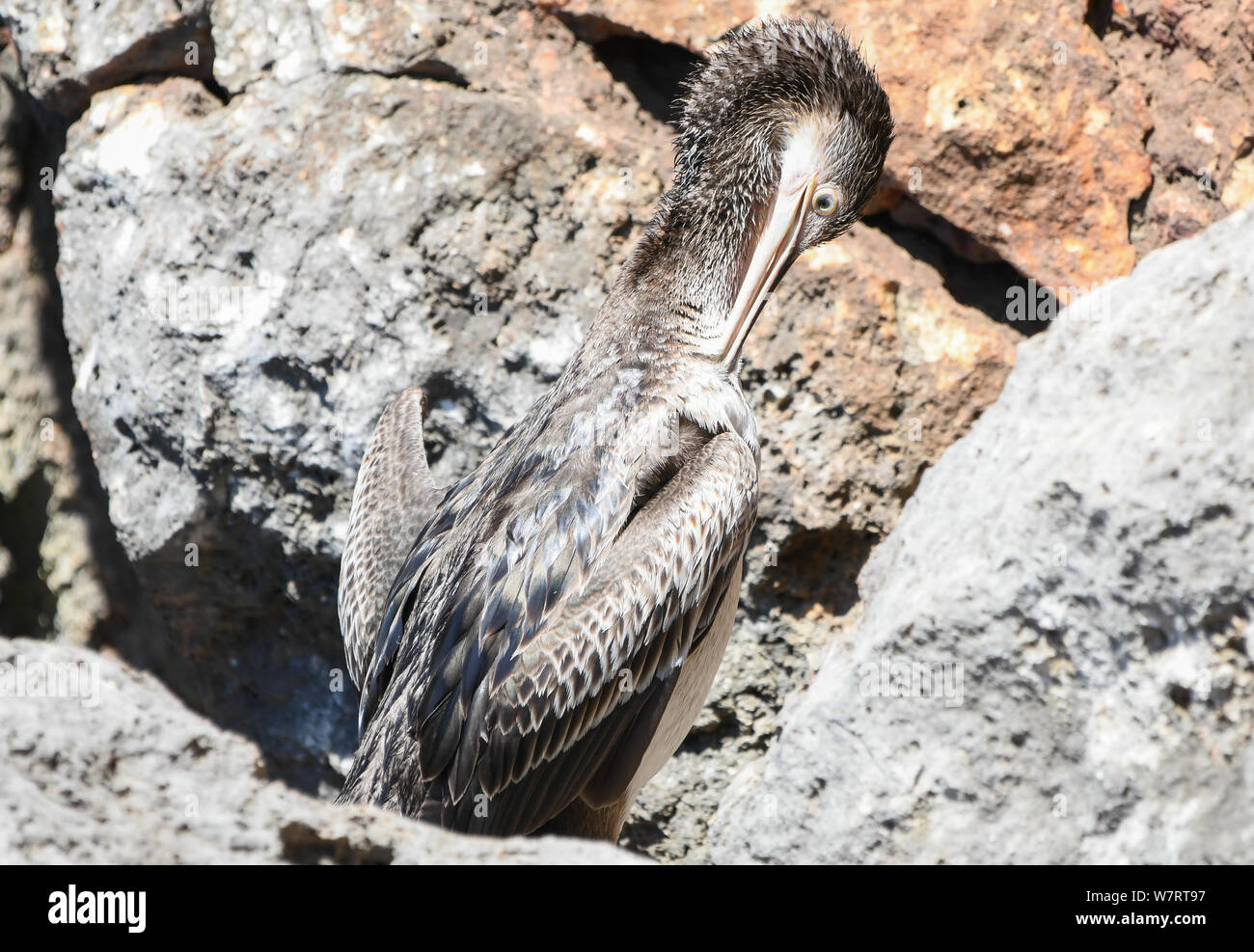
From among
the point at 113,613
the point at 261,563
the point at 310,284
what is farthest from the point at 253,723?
the point at 310,284

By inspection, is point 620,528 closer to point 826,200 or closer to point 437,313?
point 826,200

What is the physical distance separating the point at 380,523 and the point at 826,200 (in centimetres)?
194

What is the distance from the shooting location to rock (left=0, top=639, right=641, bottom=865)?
85.8 inches

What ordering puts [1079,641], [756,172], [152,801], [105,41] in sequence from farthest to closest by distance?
[105,41], [756,172], [1079,641], [152,801]

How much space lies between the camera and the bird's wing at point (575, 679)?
344 cm

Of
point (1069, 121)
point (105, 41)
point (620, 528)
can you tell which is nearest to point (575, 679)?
point (620, 528)

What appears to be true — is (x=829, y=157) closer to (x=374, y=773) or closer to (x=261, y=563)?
(x=374, y=773)

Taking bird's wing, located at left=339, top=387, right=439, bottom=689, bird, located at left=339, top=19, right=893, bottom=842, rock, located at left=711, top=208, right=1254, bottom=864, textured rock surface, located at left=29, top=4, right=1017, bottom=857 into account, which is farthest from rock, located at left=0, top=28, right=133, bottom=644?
rock, located at left=711, top=208, right=1254, bottom=864

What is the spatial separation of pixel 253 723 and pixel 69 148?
272 cm

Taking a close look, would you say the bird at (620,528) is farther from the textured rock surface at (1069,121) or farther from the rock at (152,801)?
the rock at (152,801)

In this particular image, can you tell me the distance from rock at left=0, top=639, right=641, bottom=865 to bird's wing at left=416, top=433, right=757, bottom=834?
A: 917 millimetres

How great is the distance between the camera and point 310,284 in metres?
4.81

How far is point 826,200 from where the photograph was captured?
13.2 ft

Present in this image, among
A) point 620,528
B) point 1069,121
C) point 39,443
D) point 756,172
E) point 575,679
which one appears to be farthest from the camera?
point 39,443
